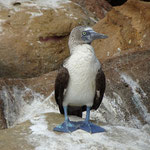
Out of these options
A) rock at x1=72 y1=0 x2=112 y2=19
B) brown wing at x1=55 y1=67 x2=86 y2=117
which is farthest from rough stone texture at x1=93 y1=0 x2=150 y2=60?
brown wing at x1=55 y1=67 x2=86 y2=117

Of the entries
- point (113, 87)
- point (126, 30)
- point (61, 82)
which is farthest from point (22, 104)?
point (126, 30)

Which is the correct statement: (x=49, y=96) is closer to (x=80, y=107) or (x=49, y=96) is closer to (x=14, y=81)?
(x=14, y=81)

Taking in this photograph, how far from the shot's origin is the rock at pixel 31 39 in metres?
7.86

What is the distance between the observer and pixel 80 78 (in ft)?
12.6

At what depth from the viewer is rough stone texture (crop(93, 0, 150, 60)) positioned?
7.03 m

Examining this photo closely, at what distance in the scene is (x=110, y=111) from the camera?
5.66m

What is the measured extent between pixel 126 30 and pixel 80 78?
12.0 feet

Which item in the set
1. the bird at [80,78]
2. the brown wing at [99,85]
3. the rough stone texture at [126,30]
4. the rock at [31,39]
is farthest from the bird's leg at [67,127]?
the rock at [31,39]

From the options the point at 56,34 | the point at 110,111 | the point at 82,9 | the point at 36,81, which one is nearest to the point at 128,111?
the point at 110,111

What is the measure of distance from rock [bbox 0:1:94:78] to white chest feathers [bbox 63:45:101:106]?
401cm

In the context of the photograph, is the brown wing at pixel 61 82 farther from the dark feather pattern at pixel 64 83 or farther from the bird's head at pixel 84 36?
the bird's head at pixel 84 36

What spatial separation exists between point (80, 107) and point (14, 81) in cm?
208

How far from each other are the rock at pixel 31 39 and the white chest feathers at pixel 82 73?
4.01 m

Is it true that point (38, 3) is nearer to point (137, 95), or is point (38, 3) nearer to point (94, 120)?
point (137, 95)
